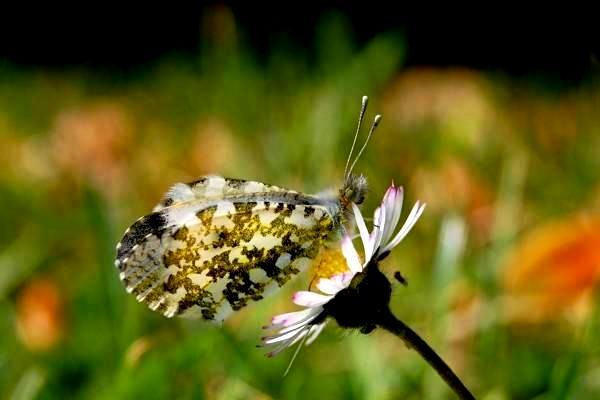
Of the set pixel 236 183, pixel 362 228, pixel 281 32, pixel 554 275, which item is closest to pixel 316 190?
pixel 554 275

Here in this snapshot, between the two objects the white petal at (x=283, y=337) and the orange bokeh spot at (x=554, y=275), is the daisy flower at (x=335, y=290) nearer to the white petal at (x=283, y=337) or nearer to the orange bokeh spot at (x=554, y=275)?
the white petal at (x=283, y=337)

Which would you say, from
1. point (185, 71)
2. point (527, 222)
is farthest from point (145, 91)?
point (527, 222)

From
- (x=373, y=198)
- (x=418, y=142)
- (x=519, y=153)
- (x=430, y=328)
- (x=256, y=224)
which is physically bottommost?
(x=256, y=224)

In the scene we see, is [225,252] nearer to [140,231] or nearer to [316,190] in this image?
[140,231]

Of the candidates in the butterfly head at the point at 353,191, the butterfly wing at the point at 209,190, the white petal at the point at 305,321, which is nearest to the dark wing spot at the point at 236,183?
the butterfly wing at the point at 209,190

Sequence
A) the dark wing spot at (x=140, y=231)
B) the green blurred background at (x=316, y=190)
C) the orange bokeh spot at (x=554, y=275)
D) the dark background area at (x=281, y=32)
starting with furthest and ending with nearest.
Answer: the dark background area at (x=281, y=32), the orange bokeh spot at (x=554, y=275), the green blurred background at (x=316, y=190), the dark wing spot at (x=140, y=231)

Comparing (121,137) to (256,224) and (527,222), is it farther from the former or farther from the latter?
(256,224)

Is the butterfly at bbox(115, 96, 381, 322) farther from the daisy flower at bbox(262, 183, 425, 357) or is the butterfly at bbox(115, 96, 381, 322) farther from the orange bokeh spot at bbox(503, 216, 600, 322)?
the orange bokeh spot at bbox(503, 216, 600, 322)
